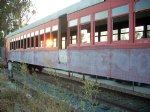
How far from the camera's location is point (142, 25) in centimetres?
770

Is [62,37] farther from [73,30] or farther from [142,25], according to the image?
[142,25]

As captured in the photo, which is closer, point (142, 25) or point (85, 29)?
point (142, 25)

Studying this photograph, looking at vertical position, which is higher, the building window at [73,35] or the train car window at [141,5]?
the train car window at [141,5]

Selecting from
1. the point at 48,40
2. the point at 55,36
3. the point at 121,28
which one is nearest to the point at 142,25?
the point at 121,28

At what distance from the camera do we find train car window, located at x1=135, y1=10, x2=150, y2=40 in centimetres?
743

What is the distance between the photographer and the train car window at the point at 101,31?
358 inches

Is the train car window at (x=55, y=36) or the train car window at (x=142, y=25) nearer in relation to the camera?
the train car window at (x=142, y=25)

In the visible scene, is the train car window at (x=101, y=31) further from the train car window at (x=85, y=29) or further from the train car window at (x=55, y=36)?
the train car window at (x=55, y=36)

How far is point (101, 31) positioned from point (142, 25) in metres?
1.84

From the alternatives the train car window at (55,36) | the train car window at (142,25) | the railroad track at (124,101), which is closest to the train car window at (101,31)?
the train car window at (142,25)

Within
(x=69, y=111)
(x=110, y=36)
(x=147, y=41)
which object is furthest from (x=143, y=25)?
(x=69, y=111)

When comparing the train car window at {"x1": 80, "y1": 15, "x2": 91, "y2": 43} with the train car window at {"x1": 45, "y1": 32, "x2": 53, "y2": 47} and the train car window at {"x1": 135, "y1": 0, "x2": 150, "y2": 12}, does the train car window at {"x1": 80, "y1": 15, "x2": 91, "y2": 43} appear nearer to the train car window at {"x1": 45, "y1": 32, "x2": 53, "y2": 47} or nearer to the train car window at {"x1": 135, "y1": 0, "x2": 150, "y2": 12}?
the train car window at {"x1": 135, "y1": 0, "x2": 150, "y2": 12}

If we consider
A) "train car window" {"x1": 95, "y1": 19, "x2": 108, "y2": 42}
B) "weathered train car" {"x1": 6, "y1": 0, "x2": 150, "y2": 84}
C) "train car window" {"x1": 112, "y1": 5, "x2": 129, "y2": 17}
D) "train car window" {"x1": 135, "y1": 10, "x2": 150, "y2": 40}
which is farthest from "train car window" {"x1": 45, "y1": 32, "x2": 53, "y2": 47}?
"train car window" {"x1": 135, "y1": 10, "x2": 150, "y2": 40}

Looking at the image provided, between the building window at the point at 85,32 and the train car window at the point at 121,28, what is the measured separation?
4.92 ft
